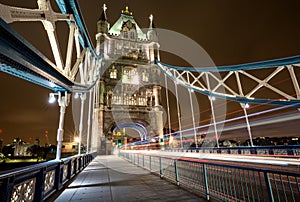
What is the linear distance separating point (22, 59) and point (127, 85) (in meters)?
37.4

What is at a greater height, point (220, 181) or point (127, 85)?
point (127, 85)

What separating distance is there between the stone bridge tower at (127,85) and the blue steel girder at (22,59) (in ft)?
99.4

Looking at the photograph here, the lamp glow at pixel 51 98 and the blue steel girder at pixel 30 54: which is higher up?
the blue steel girder at pixel 30 54

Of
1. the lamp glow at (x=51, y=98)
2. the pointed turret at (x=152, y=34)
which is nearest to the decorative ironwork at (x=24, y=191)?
the lamp glow at (x=51, y=98)

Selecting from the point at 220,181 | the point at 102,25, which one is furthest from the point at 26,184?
the point at 102,25

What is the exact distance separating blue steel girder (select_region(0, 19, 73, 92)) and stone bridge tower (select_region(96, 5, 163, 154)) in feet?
99.4

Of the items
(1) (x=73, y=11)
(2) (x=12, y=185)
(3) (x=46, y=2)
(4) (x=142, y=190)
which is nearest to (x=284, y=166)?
(4) (x=142, y=190)

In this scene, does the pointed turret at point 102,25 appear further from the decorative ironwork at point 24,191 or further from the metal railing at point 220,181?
the decorative ironwork at point 24,191

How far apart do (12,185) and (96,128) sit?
3315 centimetres

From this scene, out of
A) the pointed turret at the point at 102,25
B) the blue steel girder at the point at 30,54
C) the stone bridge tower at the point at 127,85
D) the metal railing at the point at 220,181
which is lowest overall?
the metal railing at the point at 220,181

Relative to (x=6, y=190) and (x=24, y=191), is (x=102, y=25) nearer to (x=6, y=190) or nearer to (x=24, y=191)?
(x=24, y=191)

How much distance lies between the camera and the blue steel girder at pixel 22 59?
9.98 feet

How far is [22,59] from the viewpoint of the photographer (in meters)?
3.74

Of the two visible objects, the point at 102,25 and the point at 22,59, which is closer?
the point at 22,59
